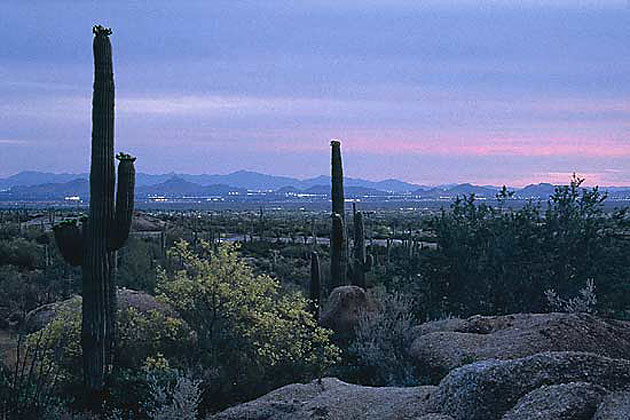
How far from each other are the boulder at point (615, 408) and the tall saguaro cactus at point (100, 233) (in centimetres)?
796

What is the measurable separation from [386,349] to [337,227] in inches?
217

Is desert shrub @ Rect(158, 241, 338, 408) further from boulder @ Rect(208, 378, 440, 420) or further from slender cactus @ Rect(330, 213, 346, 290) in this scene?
slender cactus @ Rect(330, 213, 346, 290)

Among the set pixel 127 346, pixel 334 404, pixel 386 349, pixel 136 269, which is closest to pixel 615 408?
pixel 334 404

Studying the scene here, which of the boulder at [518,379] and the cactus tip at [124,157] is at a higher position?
the cactus tip at [124,157]

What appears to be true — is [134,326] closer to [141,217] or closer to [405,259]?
[405,259]

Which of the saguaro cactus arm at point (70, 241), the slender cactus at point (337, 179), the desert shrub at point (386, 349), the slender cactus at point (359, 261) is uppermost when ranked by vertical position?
the slender cactus at point (337, 179)

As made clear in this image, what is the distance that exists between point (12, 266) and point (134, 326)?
1754cm

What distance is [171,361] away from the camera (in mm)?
11688

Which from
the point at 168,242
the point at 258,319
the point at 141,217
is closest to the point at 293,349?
the point at 258,319

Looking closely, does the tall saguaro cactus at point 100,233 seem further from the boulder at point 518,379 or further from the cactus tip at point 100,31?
the boulder at point 518,379

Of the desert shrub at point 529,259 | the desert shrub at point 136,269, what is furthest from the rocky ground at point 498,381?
the desert shrub at point 136,269

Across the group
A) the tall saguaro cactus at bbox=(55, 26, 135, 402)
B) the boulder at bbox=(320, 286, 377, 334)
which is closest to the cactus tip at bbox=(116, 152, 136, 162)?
the tall saguaro cactus at bbox=(55, 26, 135, 402)

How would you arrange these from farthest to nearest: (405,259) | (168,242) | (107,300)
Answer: (168,242) → (405,259) → (107,300)

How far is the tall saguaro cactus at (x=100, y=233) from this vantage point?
→ 11336 millimetres
